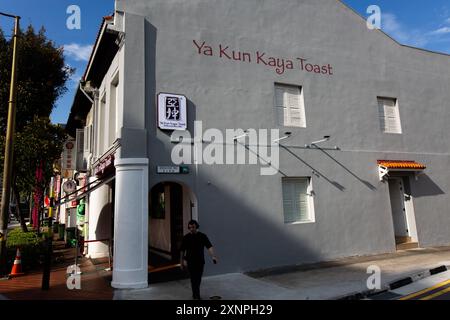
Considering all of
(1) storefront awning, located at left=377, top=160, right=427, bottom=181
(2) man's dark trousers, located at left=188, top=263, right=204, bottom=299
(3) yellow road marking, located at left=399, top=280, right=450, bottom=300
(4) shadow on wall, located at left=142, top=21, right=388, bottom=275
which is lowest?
(3) yellow road marking, located at left=399, top=280, right=450, bottom=300

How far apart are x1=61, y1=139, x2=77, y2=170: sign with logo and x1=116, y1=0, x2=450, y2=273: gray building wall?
7.56 m

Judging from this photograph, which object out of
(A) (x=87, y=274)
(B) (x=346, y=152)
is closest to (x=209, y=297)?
(A) (x=87, y=274)

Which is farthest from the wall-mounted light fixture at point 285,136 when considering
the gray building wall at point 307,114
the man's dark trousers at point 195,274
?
the man's dark trousers at point 195,274

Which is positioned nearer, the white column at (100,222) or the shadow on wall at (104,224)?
the white column at (100,222)

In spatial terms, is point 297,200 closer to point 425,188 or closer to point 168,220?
point 168,220

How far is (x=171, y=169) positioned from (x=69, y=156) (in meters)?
8.04

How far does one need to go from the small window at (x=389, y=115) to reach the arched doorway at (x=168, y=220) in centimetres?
824

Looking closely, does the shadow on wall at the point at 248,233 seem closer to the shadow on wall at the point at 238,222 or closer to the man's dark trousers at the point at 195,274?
the shadow on wall at the point at 238,222

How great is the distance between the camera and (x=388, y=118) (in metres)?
14.0

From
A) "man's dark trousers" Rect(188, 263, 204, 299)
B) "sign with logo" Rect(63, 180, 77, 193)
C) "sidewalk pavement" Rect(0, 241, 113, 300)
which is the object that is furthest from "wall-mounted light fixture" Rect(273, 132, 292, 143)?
"sign with logo" Rect(63, 180, 77, 193)

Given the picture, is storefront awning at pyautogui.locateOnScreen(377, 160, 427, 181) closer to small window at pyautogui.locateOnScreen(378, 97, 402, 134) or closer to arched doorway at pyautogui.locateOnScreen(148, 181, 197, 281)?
small window at pyautogui.locateOnScreen(378, 97, 402, 134)

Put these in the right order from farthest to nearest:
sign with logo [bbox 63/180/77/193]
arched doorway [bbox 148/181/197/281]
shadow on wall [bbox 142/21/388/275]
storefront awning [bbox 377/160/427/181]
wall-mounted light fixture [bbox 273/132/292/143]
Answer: storefront awning [bbox 377/160/427/181], sign with logo [bbox 63/180/77/193], wall-mounted light fixture [bbox 273/132/292/143], arched doorway [bbox 148/181/197/281], shadow on wall [bbox 142/21/388/275]

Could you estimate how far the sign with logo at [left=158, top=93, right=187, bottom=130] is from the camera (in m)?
9.69

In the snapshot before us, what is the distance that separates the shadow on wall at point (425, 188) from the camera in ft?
44.9
